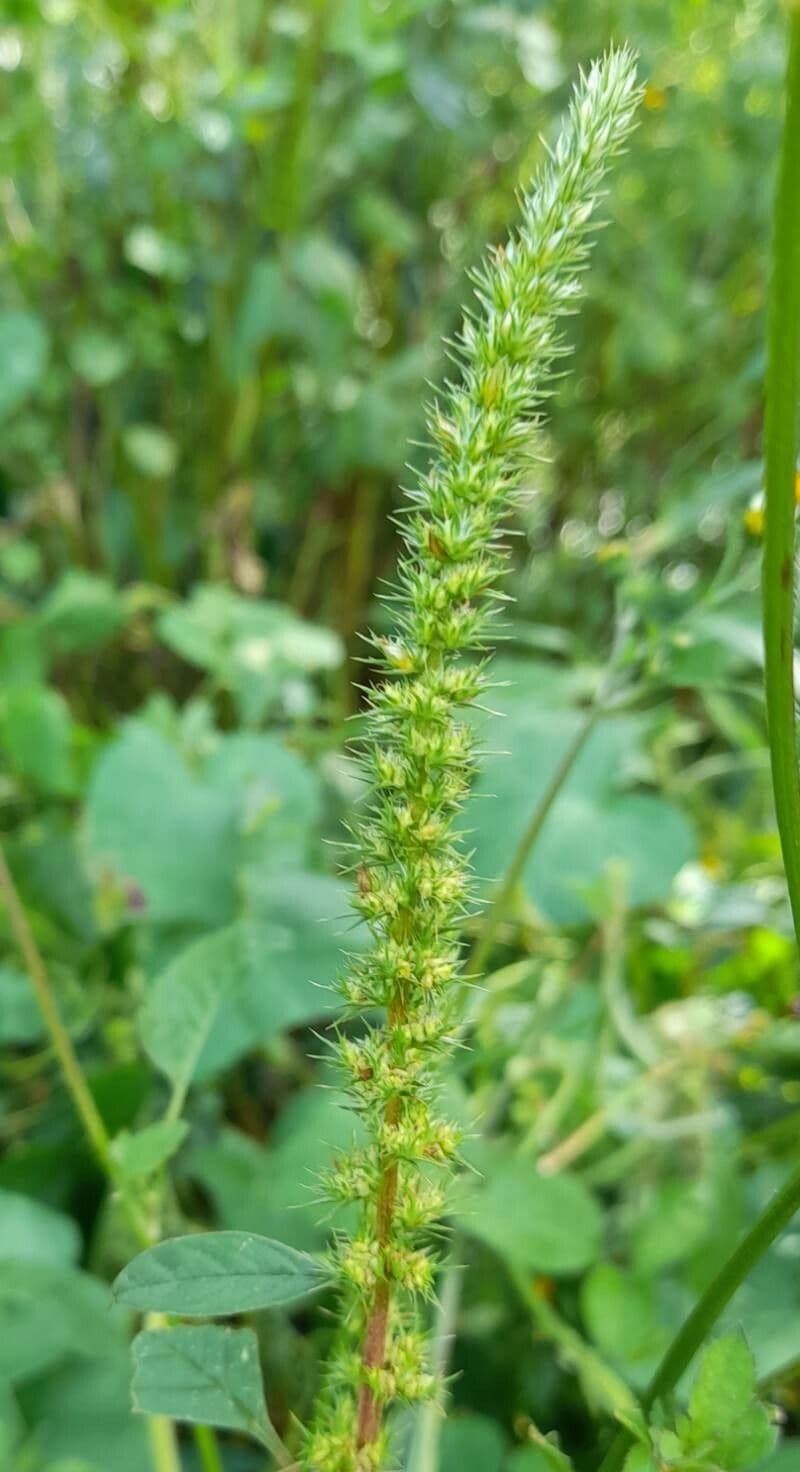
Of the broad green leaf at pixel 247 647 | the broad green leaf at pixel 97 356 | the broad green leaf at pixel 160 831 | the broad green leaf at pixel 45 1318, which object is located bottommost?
the broad green leaf at pixel 45 1318

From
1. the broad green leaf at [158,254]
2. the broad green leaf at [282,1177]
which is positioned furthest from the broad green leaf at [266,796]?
the broad green leaf at [158,254]

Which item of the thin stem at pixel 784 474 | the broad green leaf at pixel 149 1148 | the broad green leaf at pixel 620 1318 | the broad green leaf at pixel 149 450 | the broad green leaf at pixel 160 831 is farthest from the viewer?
the broad green leaf at pixel 149 450

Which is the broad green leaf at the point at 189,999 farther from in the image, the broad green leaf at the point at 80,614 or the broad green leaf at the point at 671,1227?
the broad green leaf at the point at 80,614

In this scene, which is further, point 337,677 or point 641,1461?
→ point 337,677

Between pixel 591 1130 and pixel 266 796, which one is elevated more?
pixel 266 796

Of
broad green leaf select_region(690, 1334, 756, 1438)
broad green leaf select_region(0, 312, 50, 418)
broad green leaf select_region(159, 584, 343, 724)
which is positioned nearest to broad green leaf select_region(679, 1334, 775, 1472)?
broad green leaf select_region(690, 1334, 756, 1438)

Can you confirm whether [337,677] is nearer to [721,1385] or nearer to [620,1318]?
[620,1318]

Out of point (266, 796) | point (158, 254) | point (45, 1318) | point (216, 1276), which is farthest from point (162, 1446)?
point (158, 254)
